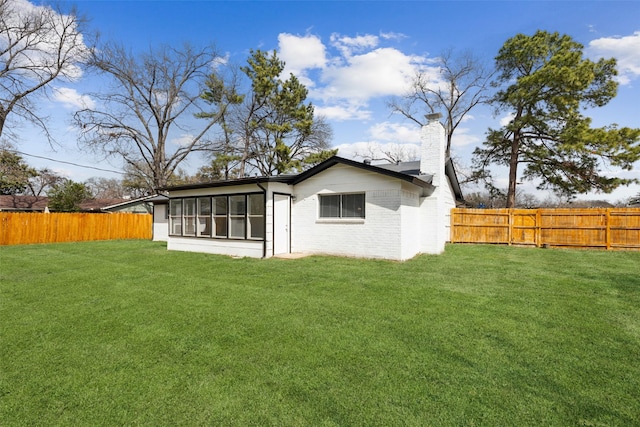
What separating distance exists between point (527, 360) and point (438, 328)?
976 mm

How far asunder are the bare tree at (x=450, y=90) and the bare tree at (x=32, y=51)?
67.4ft

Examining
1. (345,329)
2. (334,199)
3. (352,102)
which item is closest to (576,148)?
(352,102)

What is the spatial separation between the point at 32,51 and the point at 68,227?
30.9ft

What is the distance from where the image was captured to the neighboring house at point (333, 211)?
915 centimetres

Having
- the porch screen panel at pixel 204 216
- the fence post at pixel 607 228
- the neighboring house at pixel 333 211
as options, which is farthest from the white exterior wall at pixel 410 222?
the fence post at pixel 607 228

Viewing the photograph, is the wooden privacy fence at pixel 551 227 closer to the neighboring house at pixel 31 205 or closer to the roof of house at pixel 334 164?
the roof of house at pixel 334 164

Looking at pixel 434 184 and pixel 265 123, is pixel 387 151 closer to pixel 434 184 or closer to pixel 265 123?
pixel 265 123

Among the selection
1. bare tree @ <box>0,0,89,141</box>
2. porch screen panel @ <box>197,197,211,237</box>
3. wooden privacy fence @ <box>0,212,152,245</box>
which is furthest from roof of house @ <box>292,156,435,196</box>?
bare tree @ <box>0,0,89,141</box>

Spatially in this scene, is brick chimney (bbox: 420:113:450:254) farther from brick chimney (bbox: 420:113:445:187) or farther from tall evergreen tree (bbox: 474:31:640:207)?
tall evergreen tree (bbox: 474:31:640:207)

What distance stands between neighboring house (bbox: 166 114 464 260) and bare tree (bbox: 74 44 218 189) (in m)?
14.1

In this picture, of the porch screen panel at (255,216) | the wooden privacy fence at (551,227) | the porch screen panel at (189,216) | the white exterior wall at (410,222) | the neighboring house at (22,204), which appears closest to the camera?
the white exterior wall at (410,222)

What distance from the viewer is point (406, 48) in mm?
12812

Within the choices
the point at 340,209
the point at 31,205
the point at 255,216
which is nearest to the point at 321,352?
the point at 340,209

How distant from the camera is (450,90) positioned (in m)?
22.4
